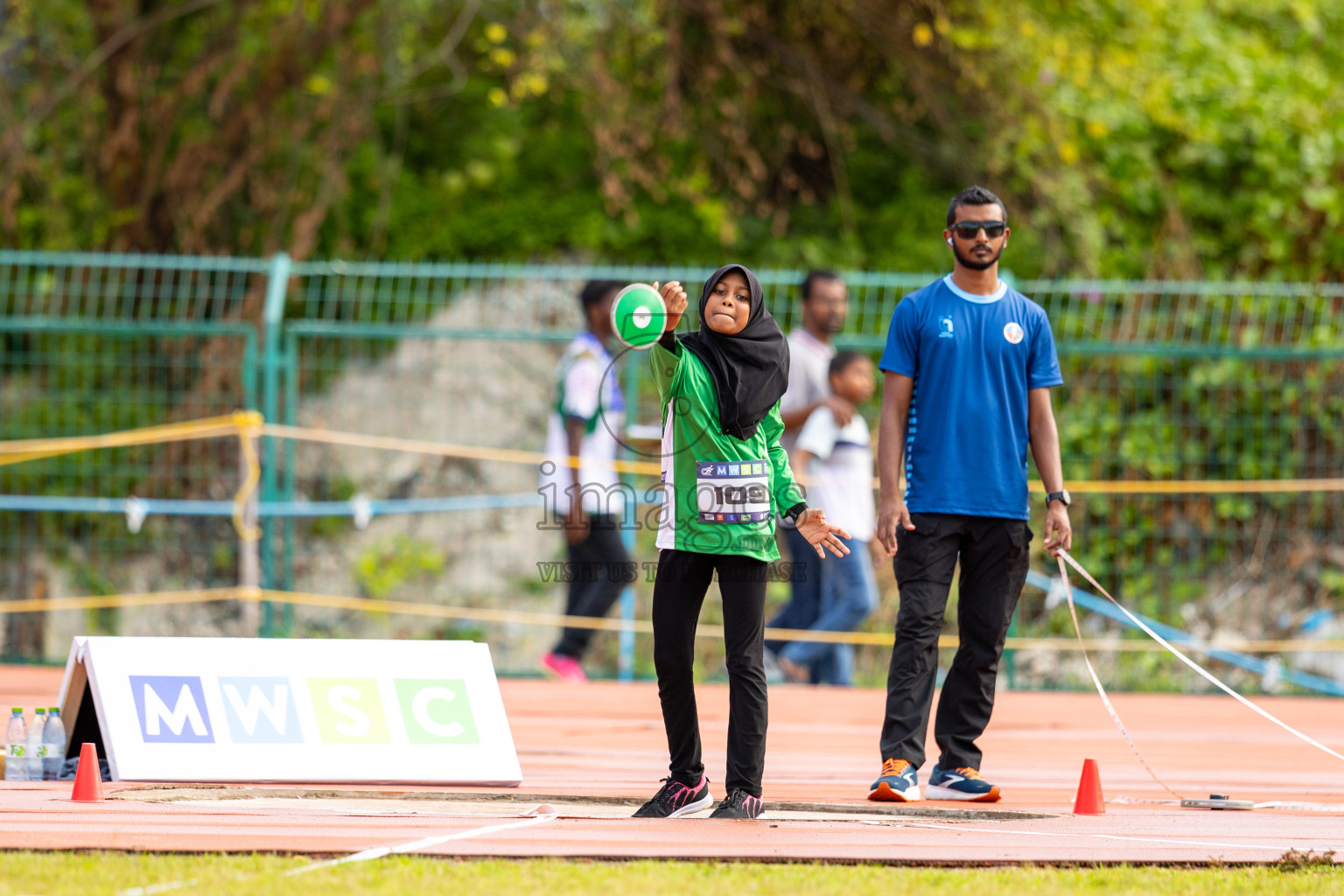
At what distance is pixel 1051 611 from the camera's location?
980 cm

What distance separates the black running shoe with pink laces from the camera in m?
3.99

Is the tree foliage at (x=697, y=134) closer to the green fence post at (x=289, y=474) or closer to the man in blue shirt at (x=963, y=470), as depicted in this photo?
the green fence post at (x=289, y=474)

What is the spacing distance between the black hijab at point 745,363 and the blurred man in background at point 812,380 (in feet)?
12.3

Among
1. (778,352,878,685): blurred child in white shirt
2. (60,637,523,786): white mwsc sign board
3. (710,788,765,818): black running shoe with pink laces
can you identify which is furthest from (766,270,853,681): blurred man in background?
(710,788,765,818): black running shoe with pink laces

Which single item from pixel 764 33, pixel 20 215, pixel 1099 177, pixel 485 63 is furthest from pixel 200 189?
pixel 1099 177

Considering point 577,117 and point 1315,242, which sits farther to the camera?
point 577,117

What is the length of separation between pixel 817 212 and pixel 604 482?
4.86m

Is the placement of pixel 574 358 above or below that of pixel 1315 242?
below

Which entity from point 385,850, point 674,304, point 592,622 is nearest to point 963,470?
point 674,304

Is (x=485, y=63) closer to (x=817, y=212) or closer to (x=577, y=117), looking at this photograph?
(x=577, y=117)

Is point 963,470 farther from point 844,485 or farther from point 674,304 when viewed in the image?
point 844,485

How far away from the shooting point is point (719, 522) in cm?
404

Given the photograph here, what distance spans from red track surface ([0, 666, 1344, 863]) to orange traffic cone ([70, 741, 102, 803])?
44 millimetres

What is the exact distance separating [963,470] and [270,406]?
560 centimetres
